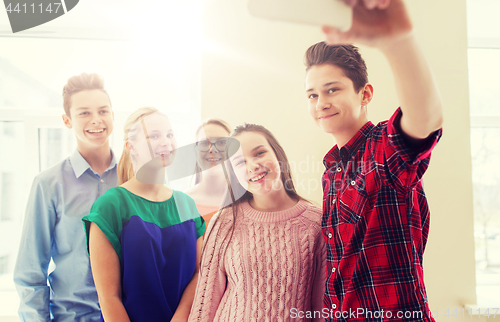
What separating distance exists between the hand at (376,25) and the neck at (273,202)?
0.49 m

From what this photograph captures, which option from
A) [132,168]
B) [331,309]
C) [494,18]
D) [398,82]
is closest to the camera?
[398,82]

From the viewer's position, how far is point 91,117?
37.6 inches

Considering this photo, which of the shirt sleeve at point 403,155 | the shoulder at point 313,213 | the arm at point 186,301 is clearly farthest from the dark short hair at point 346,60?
the arm at point 186,301

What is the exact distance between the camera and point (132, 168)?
922mm

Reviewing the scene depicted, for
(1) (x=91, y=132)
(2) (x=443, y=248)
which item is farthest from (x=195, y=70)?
(2) (x=443, y=248)

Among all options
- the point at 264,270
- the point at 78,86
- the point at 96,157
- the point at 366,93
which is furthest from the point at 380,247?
the point at 78,86

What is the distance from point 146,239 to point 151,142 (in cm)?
29

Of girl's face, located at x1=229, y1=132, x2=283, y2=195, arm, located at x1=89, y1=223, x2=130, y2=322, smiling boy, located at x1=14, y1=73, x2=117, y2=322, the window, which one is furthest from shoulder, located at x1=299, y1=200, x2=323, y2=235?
the window

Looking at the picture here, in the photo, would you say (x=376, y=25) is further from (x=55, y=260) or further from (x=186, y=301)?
(x=55, y=260)

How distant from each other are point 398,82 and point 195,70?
825mm

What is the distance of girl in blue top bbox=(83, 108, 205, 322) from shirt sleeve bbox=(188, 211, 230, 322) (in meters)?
0.10

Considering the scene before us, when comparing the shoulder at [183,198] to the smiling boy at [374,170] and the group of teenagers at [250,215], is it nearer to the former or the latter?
the group of teenagers at [250,215]

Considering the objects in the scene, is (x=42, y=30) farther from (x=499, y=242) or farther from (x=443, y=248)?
(x=499, y=242)

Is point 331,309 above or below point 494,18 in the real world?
below
